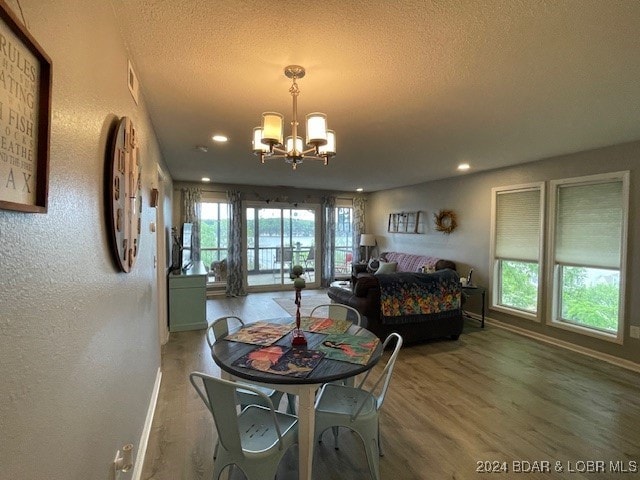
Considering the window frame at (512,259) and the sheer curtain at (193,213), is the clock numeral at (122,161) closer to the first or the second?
the window frame at (512,259)

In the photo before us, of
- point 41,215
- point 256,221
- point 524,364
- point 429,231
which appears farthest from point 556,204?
point 256,221

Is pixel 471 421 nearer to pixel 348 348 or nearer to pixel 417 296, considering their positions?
pixel 348 348

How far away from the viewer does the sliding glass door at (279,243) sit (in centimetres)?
747

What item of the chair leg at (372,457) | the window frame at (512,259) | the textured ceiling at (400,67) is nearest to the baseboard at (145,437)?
the chair leg at (372,457)

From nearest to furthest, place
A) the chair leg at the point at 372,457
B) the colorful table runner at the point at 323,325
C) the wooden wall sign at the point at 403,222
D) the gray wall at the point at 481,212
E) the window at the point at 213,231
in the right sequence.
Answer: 1. the chair leg at the point at 372,457
2. the colorful table runner at the point at 323,325
3. the gray wall at the point at 481,212
4. the wooden wall sign at the point at 403,222
5. the window at the point at 213,231

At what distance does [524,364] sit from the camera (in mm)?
3533

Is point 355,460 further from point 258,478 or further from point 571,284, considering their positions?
point 571,284

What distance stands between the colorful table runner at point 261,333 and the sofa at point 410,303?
1800mm

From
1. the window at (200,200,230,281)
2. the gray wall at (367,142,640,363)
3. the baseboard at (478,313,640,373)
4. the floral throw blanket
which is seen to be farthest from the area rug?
the baseboard at (478,313,640,373)

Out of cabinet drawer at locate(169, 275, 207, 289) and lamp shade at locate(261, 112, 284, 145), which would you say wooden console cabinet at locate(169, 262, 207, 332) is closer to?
cabinet drawer at locate(169, 275, 207, 289)

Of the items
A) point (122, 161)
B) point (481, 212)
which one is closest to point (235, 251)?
point (481, 212)

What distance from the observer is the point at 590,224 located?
3.84 m

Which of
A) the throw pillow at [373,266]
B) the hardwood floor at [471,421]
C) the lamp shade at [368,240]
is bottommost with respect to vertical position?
the hardwood floor at [471,421]

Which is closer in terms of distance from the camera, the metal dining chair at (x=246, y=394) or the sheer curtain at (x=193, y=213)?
the metal dining chair at (x=246, y=394)
